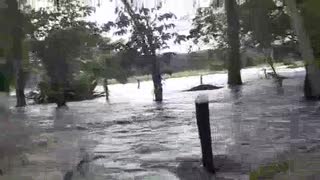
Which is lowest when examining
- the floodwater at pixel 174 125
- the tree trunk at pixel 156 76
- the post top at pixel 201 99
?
the floodwater at pixel 174 125

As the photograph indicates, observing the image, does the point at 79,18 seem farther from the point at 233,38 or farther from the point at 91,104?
the point at 233,38

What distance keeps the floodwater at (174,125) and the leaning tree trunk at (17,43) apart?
0.14 meters

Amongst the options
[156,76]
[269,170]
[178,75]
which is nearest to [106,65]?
[156,76]

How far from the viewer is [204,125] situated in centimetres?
264

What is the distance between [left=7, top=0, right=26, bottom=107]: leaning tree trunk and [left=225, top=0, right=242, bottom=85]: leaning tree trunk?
3.61 feet

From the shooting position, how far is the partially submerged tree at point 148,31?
8.48 feet

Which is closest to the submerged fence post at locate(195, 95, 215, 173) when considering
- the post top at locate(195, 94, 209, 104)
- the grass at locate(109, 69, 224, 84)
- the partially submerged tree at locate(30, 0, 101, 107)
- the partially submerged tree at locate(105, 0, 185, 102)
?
the post top at locate(195, 94, 209, 104)

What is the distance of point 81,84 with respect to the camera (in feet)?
8.77

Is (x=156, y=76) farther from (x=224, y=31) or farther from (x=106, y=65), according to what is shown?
(x=224, y=31)

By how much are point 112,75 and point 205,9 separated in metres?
0.60

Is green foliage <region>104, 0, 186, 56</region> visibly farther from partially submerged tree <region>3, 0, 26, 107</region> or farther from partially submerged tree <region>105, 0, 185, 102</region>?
partially submerged tree <region>3, 0, 26, 107</region>

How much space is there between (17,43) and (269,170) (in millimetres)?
1502

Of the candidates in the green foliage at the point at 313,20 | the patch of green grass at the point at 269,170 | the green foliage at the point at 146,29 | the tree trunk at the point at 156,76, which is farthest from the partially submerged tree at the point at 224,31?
the patch of green grass at the point at 269,170

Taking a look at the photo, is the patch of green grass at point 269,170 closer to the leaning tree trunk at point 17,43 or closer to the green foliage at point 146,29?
the green foliage at point 146,29
